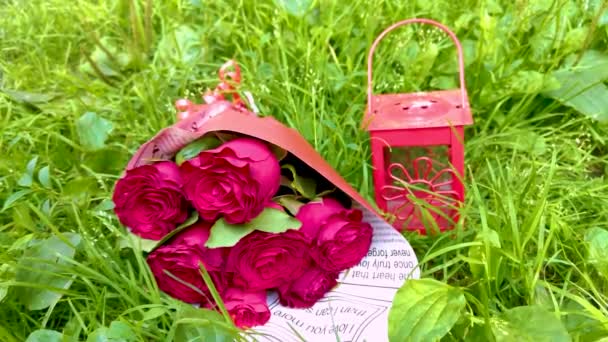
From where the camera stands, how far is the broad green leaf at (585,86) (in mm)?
1402

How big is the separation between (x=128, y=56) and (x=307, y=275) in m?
0.95

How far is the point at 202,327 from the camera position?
0.88 m

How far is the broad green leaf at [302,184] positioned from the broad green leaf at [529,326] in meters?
0.36

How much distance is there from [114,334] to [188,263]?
16cm

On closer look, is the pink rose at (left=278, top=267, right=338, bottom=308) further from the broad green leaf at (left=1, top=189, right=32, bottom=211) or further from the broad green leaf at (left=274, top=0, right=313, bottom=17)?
the broad green leaf at (left=274, top=0, right=313, bottom=17)

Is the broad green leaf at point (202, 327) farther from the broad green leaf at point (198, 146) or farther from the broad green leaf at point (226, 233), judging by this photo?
the broad green leaf at point (198, 146)

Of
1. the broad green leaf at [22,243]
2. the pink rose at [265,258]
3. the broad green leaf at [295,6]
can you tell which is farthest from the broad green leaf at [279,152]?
the broad green leaf at [295,6]

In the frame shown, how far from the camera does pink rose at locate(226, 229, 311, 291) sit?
98 cm

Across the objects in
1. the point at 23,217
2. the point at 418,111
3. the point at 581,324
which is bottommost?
the point at 581,324

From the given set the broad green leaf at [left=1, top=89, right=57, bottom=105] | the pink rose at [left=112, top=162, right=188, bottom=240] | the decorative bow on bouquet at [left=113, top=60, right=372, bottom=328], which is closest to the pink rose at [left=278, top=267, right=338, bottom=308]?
the decorative bow on bouquet at [left=113, top=60, right=372, bottom=328]

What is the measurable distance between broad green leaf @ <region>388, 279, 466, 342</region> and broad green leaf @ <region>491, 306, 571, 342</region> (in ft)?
0.25

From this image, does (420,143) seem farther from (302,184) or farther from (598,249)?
(598,249)

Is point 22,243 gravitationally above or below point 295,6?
below

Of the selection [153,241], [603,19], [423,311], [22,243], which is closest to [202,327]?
[153,241]
